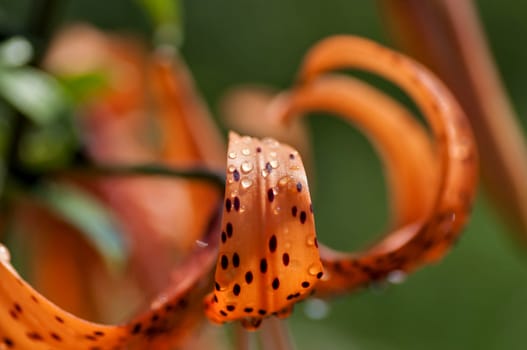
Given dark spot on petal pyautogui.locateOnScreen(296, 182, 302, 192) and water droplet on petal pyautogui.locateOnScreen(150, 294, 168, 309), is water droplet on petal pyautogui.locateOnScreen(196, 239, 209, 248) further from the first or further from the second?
dark spot on petal pyautogui.locateOnScreen(296, 182, 302, 192)

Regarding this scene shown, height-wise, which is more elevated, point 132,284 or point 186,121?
point 186,121

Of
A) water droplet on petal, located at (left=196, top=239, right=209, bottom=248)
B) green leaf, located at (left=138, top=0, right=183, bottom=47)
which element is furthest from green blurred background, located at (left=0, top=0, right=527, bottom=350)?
water droplet on petal, located at (left=196, top=239, right=209, bottom=248)

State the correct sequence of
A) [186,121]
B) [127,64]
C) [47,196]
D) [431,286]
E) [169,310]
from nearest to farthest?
[169,310] < [47,196] < [186,121] < [127,64] < [431,286]

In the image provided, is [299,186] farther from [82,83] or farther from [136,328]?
[82,83]

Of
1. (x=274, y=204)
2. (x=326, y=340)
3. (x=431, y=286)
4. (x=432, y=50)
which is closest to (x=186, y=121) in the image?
(x=432, y=50)

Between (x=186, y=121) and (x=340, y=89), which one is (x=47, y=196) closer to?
(x=186, y=121)

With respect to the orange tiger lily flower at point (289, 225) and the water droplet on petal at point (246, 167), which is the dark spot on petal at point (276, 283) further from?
the water droplet on petal at point (246, 167)

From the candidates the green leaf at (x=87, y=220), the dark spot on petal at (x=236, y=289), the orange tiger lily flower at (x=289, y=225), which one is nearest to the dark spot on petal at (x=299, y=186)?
the orange tiger lily flower at (x=289, y=225)
